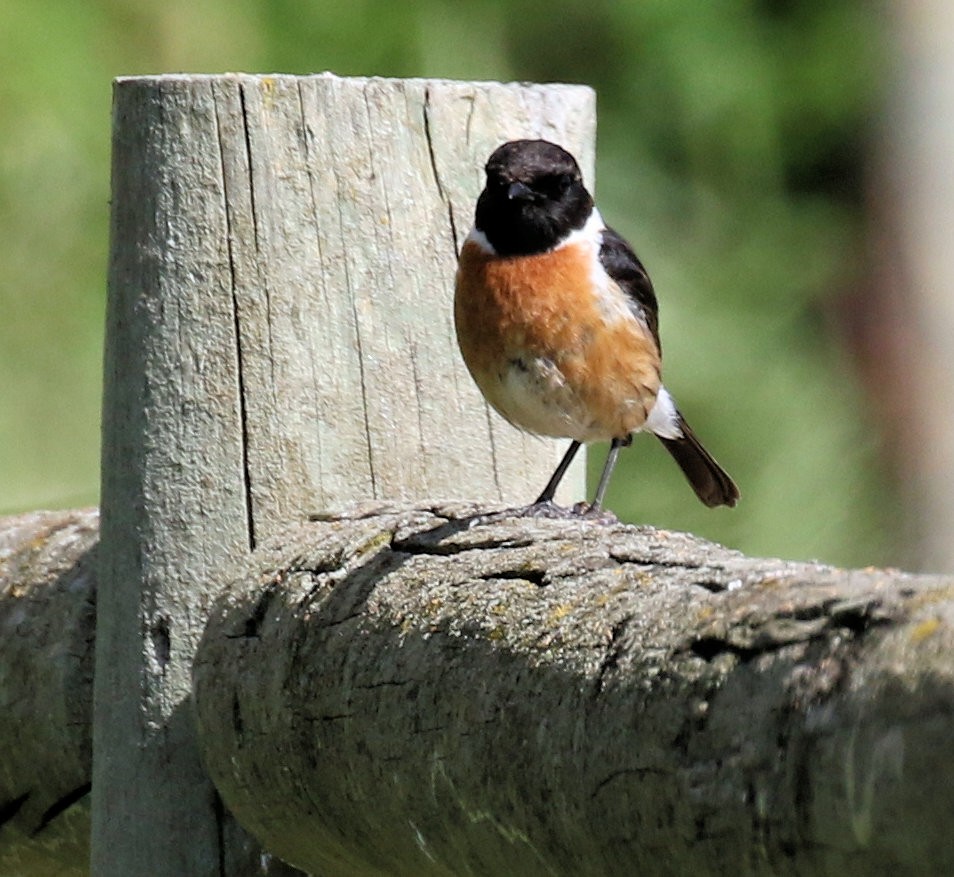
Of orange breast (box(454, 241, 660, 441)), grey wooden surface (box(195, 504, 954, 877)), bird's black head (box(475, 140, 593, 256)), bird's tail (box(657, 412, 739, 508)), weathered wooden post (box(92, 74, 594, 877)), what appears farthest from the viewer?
bird's tail (box(657, 412, 739, 508))

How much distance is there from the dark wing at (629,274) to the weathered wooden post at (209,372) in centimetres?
89

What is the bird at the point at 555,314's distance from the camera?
2.99 meters

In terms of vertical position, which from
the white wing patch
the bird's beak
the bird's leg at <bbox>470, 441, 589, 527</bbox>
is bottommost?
the bird's leg at <bbox>470, 441, 589, 527</bbox>

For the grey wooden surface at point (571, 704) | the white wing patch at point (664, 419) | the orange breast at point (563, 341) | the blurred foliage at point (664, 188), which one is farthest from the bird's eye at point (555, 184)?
the blurred foliage at point (664, 188)

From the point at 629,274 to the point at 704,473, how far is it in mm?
695

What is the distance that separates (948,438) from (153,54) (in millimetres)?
2933

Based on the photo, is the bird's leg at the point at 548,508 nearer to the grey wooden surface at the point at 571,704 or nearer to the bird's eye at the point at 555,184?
the grey wooden surface at the point at 571,704

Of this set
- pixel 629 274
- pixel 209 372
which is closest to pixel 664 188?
pixel 629 274

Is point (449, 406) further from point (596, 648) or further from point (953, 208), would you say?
point (953, 208)

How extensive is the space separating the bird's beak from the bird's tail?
114 centimetres

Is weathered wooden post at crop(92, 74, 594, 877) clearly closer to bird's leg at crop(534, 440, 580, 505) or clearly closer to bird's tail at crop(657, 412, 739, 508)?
bird's leg at crop(534, 440, 580, 505)

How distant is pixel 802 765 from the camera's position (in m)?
1.36

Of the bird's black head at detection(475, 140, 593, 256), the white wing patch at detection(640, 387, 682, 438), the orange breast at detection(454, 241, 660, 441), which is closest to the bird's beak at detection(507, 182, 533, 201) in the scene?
the bird's black head at detection(475, 140, 593, 256)

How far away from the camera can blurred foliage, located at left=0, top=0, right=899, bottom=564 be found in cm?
504
